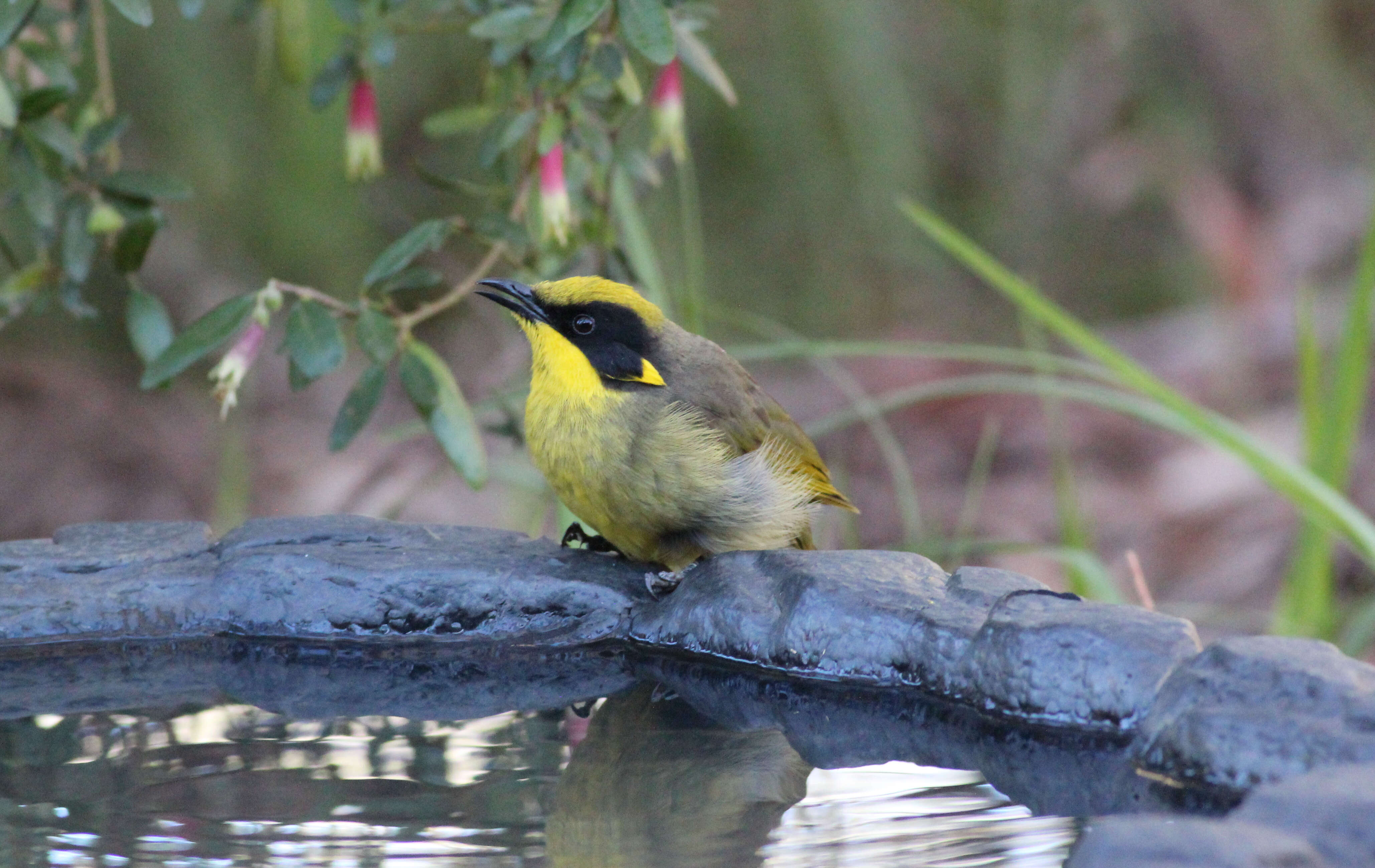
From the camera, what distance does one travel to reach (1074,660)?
8.13ft

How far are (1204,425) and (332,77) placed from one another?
7.47ft

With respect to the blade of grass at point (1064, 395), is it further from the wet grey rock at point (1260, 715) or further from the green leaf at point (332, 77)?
the wet grey rock at point (1260, 715)

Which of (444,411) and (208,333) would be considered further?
(444,411)

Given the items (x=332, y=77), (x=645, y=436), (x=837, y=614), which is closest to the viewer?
(x=837, y=614)

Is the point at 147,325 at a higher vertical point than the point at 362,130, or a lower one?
lower

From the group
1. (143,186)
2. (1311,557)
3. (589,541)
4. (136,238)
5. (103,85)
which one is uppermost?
(103,85)

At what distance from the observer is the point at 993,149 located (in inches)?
366

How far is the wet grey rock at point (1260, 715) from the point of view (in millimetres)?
2115

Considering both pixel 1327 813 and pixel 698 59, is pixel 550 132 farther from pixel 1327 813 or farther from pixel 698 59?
pixel 1327 813

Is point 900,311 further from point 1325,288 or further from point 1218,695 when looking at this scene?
point 1218,695

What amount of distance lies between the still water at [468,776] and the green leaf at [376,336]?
72cm

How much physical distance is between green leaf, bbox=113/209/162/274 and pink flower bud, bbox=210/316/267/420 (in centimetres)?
52

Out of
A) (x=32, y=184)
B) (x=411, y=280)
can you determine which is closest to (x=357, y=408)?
(x=411, y=280)

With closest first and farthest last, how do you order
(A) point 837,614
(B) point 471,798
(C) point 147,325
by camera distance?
(B) point 471,798 → (A) point 837,614 → (C) point 147,325
